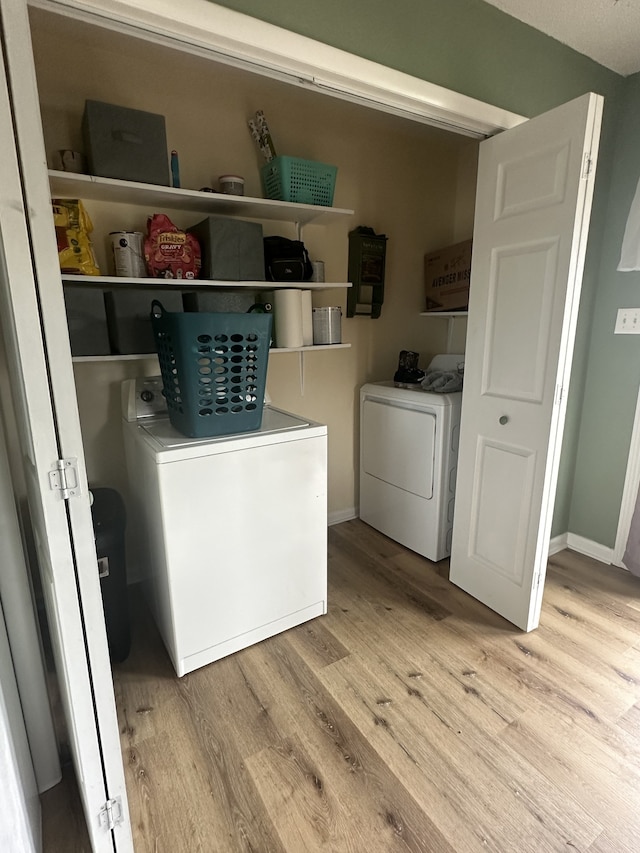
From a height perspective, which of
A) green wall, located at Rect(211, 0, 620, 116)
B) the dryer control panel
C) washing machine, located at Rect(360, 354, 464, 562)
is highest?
green wall, located at Rect(211, 0, 620, 116)

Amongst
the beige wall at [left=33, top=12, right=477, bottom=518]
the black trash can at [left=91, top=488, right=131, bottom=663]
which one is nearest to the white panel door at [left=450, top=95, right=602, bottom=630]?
the beige wall at [left=33, top=12, right=477, bottom=518]

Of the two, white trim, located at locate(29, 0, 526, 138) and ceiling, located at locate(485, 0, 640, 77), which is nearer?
white trim, located at locate(29, 0, 526, 138)

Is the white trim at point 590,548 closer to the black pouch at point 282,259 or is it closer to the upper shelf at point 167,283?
the upper shelf at point 167,283

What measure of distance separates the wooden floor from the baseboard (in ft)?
2.61

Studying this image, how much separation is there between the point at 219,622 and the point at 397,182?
8.62ft

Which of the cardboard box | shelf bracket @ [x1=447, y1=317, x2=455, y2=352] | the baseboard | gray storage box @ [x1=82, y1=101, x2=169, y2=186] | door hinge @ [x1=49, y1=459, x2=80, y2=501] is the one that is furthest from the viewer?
shelf bracket @ [x1=447, y1=317, x2=455, y2=352]

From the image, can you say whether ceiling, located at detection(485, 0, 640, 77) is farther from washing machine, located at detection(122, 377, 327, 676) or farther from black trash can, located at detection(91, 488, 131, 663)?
black trash can, located at detection(91, 488, 131, 663)

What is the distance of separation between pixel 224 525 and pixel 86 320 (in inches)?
38.9

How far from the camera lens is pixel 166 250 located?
6.09ft

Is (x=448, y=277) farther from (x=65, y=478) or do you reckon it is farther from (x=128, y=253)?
(x=65, y=478)

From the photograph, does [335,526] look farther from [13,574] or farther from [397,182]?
[397,182]

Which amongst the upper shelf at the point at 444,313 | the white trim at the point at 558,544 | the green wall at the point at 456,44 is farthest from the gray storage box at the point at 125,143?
the white trim at the point at 558,544

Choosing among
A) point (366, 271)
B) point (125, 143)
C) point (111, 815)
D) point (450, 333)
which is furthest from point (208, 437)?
point (450, 333)

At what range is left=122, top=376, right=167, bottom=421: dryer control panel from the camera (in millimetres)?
1900
